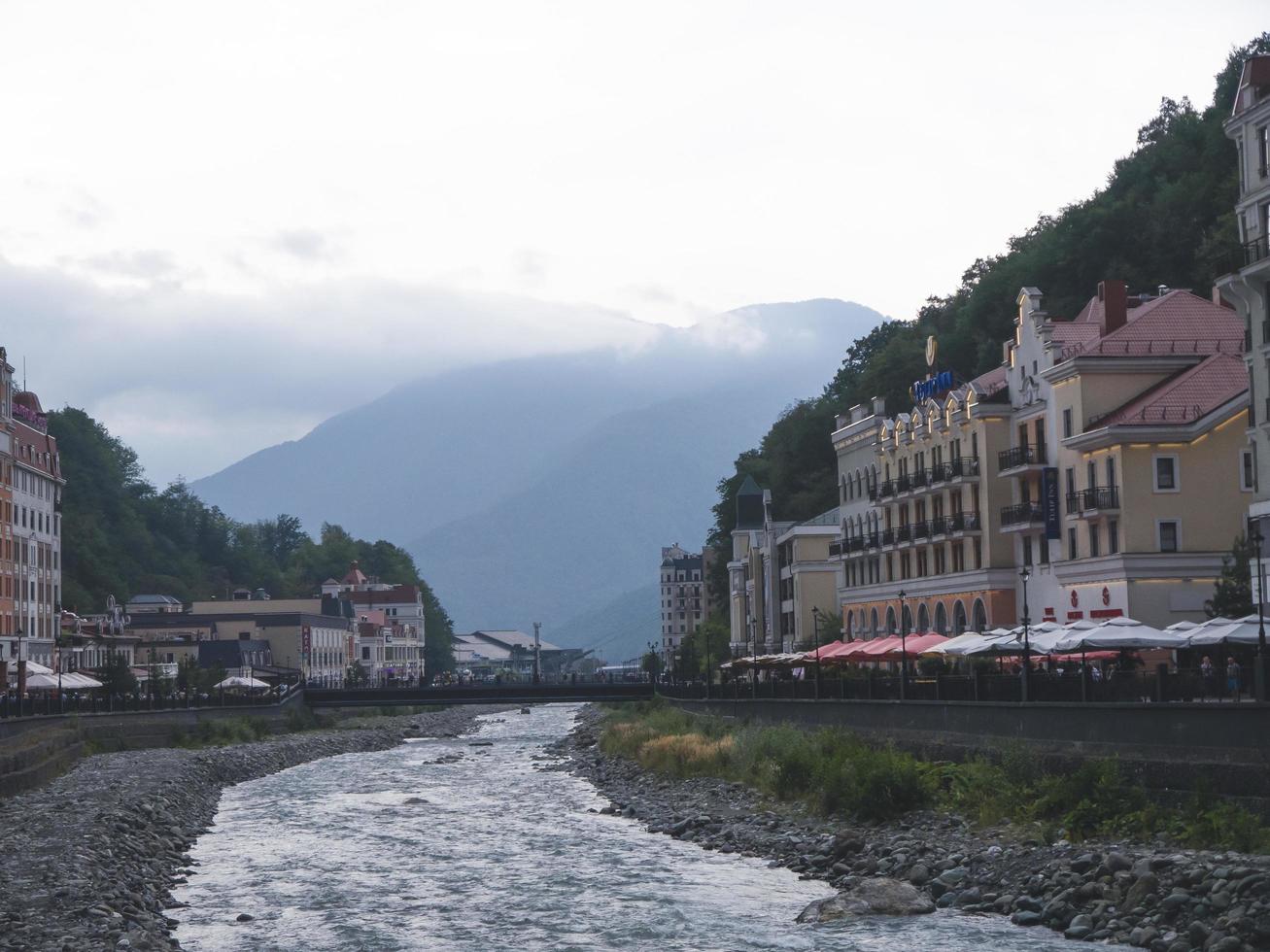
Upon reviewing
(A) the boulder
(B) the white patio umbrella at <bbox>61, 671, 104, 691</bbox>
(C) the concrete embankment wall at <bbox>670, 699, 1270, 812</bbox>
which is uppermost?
(B) the white patio umbrella at <bbox>61, 671, 104, 691</bbox>

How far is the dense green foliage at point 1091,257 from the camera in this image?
11925cm

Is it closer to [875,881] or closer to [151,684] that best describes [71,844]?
[875,881]

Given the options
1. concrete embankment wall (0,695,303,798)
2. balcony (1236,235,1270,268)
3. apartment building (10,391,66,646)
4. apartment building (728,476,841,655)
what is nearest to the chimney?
→ balcony (1236,235,1270,268)

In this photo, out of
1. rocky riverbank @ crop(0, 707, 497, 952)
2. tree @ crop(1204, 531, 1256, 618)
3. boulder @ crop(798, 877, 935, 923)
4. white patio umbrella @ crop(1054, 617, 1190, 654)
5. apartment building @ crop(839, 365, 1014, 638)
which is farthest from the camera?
apartment building @ crop(839, 365, 1014, 638)

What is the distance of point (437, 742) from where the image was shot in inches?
5482

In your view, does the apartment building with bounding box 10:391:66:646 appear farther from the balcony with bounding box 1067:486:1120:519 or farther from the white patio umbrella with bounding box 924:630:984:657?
the white patio umbrella with bounding box 924:630:984:657

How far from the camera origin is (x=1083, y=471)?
272ft

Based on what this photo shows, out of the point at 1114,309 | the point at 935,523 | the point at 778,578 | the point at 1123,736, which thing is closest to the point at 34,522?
the point at 778,578

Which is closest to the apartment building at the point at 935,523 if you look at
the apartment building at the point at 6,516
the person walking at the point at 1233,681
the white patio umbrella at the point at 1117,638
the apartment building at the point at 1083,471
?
the apartment building at the point at 1083,471

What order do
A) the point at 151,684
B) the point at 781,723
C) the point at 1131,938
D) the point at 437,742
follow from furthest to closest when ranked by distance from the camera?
the point at 437,742 → the point at 151,684 → the point at 781,723 → the point at 1131,938

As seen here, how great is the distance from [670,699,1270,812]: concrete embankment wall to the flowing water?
5.68 metres

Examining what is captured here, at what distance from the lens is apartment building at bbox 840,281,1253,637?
77875mm

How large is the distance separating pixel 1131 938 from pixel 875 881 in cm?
823

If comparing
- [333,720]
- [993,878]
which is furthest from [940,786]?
[333,720]
